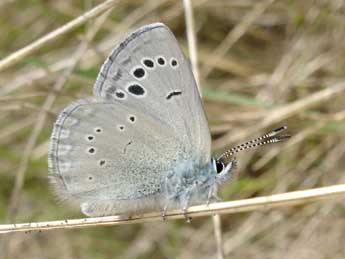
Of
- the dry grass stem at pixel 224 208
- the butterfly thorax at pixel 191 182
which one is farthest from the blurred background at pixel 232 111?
the dry grass stem at pixel 224 208

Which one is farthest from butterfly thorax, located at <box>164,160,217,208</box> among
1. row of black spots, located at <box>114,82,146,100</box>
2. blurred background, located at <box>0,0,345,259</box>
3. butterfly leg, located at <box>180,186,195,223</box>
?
blurred background, located at <box>0,0,345,259</box>

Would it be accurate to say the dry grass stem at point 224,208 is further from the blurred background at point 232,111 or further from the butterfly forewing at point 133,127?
the blurred background at point 232,111

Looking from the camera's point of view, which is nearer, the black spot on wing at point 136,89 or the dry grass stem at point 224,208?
the dry grass stem at point 224,208

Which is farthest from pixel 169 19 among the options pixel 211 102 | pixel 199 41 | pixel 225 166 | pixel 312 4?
pixel 225 166

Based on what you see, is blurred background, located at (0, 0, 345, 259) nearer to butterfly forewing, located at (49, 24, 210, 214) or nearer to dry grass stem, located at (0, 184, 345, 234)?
butterfly forewing, located at (49, 24, 210, 214)

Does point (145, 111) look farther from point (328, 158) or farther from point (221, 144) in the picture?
point (328, 158)

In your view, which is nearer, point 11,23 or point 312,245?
point 312,245
